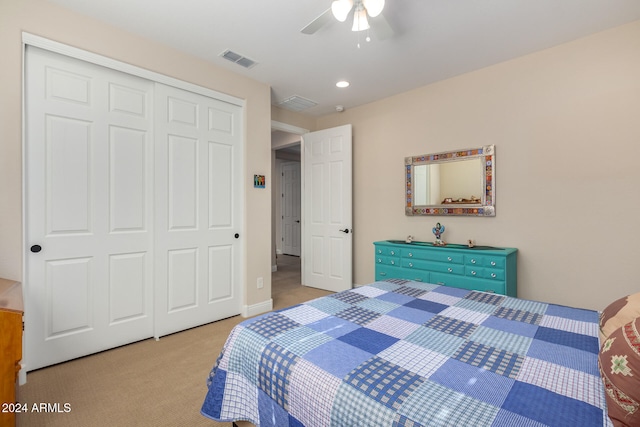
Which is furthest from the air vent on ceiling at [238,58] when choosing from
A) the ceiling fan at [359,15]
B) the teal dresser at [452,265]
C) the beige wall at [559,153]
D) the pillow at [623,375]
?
the pillow at [623,375]

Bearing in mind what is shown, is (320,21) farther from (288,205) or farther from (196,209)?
(288,205)

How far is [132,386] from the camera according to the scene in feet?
6.68

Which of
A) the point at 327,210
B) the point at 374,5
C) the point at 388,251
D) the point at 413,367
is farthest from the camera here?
the point at 327,210

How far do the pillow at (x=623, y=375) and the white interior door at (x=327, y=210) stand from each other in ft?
10.7

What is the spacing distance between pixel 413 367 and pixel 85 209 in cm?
263

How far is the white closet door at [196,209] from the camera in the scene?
283 cm

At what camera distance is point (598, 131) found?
2.63 m

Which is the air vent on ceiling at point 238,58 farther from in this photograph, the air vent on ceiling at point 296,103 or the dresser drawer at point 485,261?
the dresser drawer at point 485,261

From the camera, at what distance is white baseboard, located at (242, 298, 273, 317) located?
338cm

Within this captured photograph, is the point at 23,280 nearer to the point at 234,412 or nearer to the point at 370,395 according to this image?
the point at 234,412

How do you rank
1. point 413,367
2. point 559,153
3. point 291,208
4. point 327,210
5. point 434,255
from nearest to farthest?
point 413,367
point 559,153
point 434,255
point 327,210
point 291,208

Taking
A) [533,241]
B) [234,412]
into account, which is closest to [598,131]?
[533,241]

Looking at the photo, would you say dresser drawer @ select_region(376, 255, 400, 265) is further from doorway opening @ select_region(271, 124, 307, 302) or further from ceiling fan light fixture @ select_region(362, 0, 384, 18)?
doorway opening @ select_region(271, 124, 307, 302)

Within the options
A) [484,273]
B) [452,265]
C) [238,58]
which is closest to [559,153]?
[484,273]
